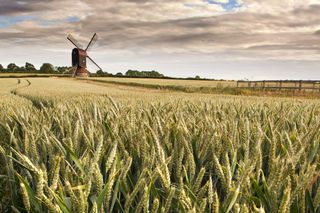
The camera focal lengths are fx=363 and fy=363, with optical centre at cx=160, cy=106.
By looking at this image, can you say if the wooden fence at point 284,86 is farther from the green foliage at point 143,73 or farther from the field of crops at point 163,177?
the green foliage at point 143,73

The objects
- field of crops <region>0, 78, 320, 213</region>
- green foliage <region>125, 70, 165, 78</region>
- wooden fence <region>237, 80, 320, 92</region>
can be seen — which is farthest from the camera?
green foliage <region>125, 70, 165, 78</region>

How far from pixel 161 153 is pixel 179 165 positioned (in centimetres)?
8

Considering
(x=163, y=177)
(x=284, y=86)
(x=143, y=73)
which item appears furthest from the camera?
(x=143, y=73)

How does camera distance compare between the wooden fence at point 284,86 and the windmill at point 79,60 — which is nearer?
the wooden fence at point 284,86

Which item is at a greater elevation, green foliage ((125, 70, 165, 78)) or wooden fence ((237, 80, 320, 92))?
green foliage ((125, 70, 165, 78))

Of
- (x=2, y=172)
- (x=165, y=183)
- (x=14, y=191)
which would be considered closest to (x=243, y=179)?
(x=165, y=183)

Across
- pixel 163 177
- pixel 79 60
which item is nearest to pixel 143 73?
pixel 79 60

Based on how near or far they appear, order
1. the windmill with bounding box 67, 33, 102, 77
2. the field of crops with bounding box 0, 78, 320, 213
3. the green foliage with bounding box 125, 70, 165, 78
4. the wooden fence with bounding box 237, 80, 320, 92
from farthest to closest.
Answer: the green foliage with bounding box 125, 70, 165, 78 < the windmill with bounding box 67, 33, 102, 77 < the wooden fence with bounding box 237, 80, 320, 92 < the field of crops with bounding box 0, 78, 320, 213

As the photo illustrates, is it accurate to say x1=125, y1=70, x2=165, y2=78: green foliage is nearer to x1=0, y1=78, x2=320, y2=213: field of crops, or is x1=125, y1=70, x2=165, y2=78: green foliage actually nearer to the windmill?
the windmill

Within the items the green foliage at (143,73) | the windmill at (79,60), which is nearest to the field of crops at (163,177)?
the windmill at (79,60)

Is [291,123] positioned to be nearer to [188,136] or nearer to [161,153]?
[188,136]

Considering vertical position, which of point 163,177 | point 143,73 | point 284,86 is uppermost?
point 143,73

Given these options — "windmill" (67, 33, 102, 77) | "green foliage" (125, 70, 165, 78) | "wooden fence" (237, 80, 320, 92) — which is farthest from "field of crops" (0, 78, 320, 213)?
"green foliage" (125, 70, 165, 78)

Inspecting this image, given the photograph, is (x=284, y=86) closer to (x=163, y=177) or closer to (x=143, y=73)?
(x=163, y=177)
